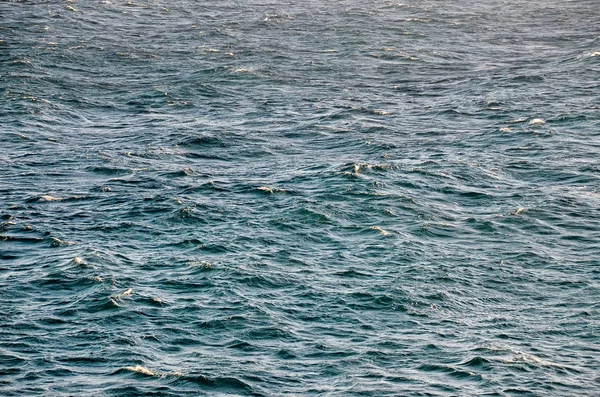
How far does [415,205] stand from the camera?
6700cm

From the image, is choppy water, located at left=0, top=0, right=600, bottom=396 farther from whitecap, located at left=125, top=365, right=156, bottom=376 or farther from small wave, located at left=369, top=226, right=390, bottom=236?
small wave, located at left=369, top=226, right=390, bottom=236

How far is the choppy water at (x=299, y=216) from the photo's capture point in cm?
4744

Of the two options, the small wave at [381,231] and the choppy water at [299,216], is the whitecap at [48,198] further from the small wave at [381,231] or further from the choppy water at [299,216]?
the small wave at [381,231]

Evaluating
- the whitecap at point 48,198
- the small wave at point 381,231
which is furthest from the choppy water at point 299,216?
the small wave at point 381,231

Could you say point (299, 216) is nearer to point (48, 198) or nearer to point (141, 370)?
point (48, 198)

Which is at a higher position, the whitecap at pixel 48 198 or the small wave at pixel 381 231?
the whitecap at pixel 48 198

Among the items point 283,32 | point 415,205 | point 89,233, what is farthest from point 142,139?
point 283,32

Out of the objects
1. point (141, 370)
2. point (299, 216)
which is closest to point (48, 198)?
point (299, 216)

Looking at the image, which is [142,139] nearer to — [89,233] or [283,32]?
[89,233]

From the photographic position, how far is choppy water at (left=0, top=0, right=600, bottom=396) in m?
47.4

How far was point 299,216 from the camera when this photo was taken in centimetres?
6531

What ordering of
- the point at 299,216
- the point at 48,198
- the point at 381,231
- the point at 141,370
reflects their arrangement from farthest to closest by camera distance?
1. the point at 48,198
2. the point at 299,216
3. the point at 381,231
4. the point at 141,370

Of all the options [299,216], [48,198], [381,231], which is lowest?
[381,231]

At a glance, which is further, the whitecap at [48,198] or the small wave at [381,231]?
the whitecap at [48,198]
